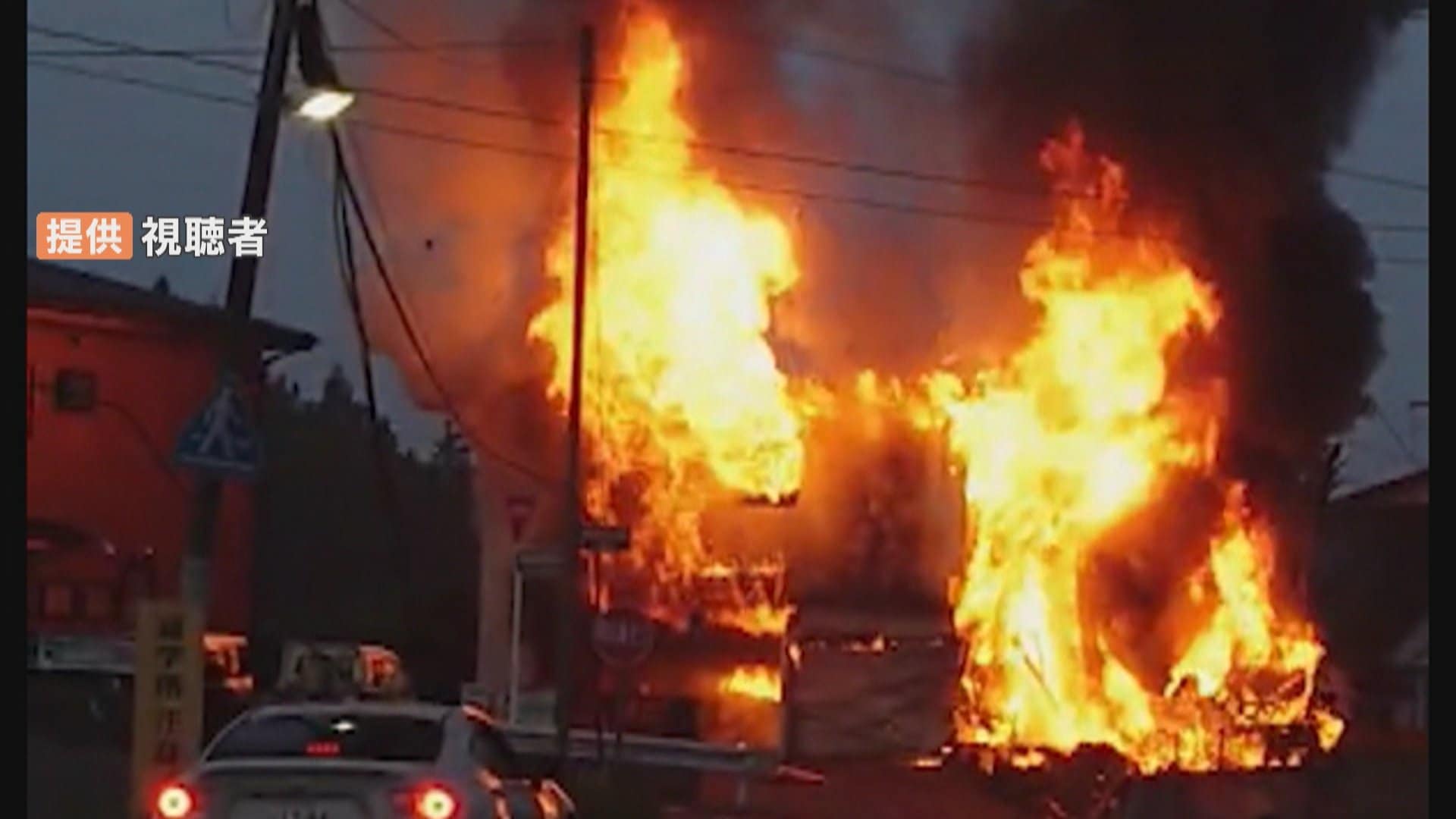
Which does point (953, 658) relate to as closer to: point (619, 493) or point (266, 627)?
point (619, 493)

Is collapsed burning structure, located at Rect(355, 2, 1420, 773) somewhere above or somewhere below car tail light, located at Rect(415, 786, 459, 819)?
above

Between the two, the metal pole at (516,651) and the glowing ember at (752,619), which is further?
the glowing ember at (752,619)

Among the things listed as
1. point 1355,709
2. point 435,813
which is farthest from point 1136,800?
point 1355,709

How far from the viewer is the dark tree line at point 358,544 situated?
42.3 metres

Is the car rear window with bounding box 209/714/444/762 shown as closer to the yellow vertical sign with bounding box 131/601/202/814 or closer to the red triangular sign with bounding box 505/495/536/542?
the yellow vertical sign with bounding box 131/601/202/814

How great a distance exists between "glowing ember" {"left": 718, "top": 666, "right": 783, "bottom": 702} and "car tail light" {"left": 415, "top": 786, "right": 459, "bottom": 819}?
19.7 meters

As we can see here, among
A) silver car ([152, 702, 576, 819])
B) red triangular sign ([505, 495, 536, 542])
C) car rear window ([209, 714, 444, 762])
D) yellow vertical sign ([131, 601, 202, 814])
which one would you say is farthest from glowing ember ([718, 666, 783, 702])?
car rear window ([209, 714, 444, 762])

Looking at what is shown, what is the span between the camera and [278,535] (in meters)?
61.9

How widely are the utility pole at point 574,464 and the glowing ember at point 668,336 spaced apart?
6.10 meters

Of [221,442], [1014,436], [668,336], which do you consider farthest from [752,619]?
[221,442]

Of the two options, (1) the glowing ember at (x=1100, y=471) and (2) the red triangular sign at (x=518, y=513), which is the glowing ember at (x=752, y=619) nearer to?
(1) the glowing ember at (x=1100, y=471)

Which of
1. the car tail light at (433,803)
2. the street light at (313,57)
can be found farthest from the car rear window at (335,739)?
the street light at (313,57)

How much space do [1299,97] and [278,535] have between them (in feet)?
104

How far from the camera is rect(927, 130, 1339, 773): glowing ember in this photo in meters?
35.2
